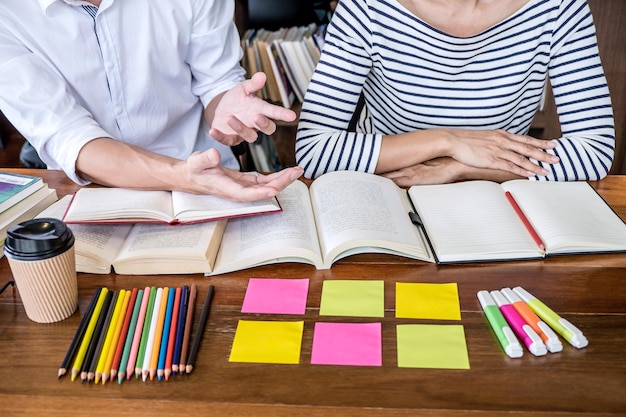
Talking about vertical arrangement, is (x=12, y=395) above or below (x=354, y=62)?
below

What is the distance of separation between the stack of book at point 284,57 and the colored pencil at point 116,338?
5.12ft

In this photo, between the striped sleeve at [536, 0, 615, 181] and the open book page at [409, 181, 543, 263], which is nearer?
the open book page at [409, 181, 543, 263]

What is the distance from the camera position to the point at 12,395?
0.71 meters

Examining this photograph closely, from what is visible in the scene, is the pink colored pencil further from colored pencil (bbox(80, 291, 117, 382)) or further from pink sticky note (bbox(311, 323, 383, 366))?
pink sticky note (bbox(311, 323, 383, 366))

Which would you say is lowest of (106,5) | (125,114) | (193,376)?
(125,114)

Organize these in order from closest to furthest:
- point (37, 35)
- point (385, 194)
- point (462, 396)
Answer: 1. point (462, 396)
2. point (385, 194)
3. point (37, 35)

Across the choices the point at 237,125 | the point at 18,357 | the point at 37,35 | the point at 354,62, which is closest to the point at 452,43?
the point at 354,62

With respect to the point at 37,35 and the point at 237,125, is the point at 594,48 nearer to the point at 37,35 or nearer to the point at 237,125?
the point at 237,125

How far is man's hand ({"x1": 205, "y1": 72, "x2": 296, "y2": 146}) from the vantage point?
1.12 meters

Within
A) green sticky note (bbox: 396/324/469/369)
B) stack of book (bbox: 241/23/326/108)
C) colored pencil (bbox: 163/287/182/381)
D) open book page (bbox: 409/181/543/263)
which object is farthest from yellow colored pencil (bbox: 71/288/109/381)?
stack of book (bbox: 241/23/326/108)

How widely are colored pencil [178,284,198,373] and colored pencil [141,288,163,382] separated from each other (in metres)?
0.04

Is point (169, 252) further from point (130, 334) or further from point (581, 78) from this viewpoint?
point (581, 78)

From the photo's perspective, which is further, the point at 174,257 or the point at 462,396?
the point at 174,257

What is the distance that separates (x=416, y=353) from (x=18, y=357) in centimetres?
50
